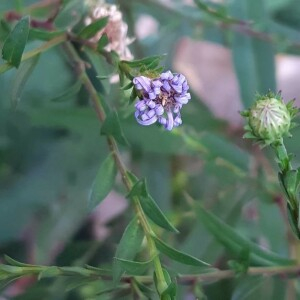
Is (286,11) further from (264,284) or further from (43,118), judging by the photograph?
(264,284)

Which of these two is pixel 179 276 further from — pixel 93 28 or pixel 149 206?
pixel 93 28

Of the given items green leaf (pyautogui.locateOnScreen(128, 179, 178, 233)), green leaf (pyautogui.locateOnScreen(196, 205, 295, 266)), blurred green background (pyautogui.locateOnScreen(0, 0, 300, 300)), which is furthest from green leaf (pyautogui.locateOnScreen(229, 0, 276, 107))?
green leaf (pyautogui.locateOnScreen(128, 179, 178, 233))

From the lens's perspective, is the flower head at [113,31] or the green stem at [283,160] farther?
the flower head at [113,31]

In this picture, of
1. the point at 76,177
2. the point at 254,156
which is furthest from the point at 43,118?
the point at 254,156

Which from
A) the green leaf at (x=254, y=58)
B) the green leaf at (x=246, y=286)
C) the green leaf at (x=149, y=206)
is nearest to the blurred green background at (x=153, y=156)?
the green leaf at (x=254, y=58)

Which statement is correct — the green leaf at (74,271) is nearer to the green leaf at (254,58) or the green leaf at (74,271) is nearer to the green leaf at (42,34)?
the green leaf at (42,34)

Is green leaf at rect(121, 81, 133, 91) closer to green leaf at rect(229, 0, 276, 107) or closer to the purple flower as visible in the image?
the purple flower

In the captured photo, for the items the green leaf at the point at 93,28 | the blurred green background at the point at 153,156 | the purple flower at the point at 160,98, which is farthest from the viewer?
the blurred green background at the point at 153,156
